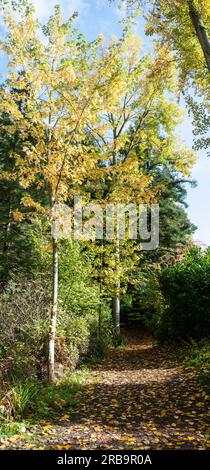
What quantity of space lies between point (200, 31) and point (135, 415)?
6480mm

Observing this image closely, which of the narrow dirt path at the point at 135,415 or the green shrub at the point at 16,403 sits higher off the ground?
the green shrub at the point at 16,403

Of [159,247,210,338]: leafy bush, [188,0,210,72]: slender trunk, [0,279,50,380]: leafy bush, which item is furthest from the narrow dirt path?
[188,0,210,72]: slender trunk

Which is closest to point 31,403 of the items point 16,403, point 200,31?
point 16,403

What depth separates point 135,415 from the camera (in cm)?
485

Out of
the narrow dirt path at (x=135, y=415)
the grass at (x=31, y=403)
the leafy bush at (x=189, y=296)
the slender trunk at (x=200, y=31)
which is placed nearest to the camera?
the narrow dirt path at (x=135, y=415)

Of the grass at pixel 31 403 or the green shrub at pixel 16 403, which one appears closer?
the grass at pixel 31 403

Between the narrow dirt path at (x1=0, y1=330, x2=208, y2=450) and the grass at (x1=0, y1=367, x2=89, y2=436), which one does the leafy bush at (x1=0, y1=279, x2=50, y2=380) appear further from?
the narrow dirt path at (x1=0, y1=330, x2=208, y2=450)

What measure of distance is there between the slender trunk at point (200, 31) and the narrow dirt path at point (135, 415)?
562 cm

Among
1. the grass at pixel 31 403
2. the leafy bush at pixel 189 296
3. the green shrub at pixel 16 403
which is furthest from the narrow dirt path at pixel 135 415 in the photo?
the leafy bush at pixel 189 296

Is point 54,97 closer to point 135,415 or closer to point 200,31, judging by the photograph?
point 200,31

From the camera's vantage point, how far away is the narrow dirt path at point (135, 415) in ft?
12.6

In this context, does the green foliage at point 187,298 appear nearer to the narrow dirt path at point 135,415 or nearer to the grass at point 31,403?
the narrow dirt path at point 135,415

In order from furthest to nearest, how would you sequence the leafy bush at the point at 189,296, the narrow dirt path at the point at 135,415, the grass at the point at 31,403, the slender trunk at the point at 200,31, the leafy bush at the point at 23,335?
the leafy bush at the point at 189,296 < the slender trunk at the point at 200,31 < the leafy bush at the point at 23,335 < the grass at the point at 31,403 < the narrow dirt path at the point at 135,415
